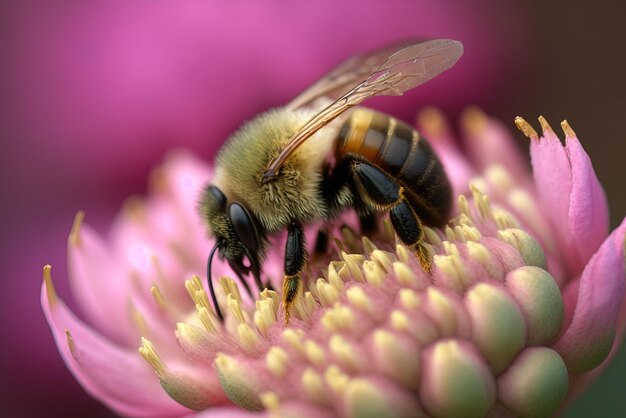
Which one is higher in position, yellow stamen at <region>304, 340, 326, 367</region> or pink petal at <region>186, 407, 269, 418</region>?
yellow stamen at <region>304, 340, 326, 367</region>

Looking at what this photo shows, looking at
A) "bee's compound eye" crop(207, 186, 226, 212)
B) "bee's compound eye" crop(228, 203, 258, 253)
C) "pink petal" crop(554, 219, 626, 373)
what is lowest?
"pink petal" crop(554, 219, 626, 373)

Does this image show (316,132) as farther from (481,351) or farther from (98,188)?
(98,188)

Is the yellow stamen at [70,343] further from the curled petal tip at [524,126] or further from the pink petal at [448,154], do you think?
the curled petal tip at [524,126]

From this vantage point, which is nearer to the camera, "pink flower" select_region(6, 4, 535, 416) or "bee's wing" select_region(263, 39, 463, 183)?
"bee's wing" select_region(263, 39, 463, 183)

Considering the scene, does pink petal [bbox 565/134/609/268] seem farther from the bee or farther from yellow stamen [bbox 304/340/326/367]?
yellow stamen [bbox 304/340/326/367]

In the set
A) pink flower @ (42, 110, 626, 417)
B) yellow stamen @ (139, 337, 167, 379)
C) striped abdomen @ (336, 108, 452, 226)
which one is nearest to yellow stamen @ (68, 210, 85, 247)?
pink flower @ (42, 110, 626, 417)

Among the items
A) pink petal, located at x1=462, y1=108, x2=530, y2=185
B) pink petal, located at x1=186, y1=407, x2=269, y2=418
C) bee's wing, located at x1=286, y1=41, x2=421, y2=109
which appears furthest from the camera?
pink petal, located at x1=462, y1=108, x2=530, y2=185

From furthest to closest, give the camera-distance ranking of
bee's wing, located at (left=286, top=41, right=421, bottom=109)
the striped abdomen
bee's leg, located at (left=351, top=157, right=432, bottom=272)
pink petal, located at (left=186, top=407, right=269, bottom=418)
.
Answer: bee's wing, located at (left=286, top=41, right=421, bottom=109), the striped abdomen, bee's leg, located at (left=351, top=157, right=432, bottom=272), pink petal, located at (left=186, top=407, right=269, bottom=418)

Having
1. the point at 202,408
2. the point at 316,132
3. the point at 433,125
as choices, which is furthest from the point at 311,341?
the point at 433,125
